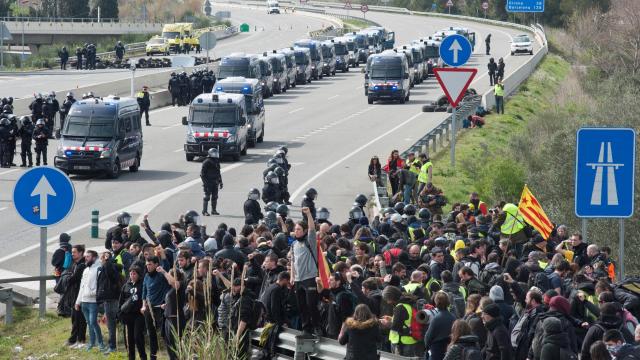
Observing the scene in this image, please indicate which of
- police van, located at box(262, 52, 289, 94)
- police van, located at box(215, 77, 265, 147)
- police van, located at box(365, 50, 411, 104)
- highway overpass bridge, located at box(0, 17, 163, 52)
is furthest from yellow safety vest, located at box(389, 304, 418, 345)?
highway overpass bridge, located at box(0, 17, 163, 52)

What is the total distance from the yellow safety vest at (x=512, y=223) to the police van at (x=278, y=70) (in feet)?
122

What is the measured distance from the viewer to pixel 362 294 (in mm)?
12992

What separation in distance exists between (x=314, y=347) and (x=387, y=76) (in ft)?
136

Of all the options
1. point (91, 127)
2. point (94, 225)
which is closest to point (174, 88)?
point (91, 127)

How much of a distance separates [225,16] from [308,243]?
117111 millimetres

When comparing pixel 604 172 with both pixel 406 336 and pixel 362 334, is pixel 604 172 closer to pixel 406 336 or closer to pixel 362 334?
pixel 406 336

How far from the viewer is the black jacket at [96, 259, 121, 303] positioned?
15352 millimetres

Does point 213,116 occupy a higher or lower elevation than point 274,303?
higher

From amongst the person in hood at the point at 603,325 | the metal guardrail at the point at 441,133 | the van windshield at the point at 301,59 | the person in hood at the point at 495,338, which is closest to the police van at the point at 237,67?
the metal guardrail at the point at 441,133

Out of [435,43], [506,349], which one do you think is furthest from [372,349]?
[435,43]

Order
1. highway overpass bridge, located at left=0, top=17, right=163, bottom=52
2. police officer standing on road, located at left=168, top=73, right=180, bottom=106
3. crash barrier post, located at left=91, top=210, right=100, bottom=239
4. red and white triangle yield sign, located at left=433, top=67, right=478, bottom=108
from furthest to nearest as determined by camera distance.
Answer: highway overpass bridge, located at left=0, top=17, right=163, bottom=52 → police officer standing on road, located at left=168, top=73, right=180, bottom=106 → red and white triangle yield sign, located at left=433, top=67, right=478, bottom=108 → crash barrier post, located at left=91, top=210, right=100, bottom=239

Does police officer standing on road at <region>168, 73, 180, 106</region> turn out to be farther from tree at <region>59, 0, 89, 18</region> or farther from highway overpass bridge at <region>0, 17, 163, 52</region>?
tree at <region>59, 0, 89, 18</region>

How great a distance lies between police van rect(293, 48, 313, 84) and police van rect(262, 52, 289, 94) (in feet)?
9.90

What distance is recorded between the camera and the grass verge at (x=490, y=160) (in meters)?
34.0
